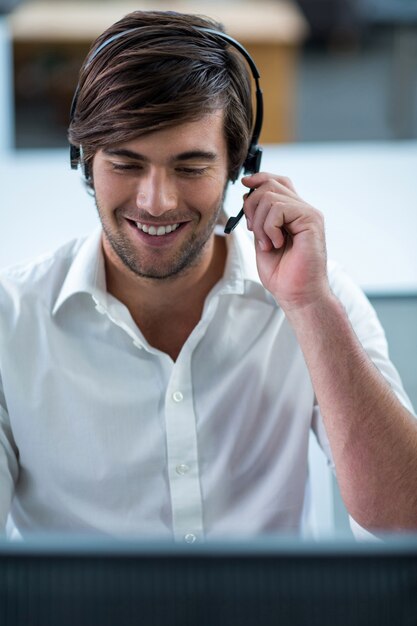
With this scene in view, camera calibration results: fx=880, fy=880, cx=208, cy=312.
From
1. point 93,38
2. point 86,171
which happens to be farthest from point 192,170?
point 93,38

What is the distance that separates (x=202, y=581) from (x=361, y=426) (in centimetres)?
69

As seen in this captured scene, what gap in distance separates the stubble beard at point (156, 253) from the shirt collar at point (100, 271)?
0.16ft

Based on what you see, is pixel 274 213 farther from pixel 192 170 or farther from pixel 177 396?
pixel 177 396

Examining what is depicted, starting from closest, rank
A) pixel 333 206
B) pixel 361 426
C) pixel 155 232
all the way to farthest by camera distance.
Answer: pixel 361 426 → pixel 155 232 → pixel 333 206

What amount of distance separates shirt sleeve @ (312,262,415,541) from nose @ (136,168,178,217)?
0.93 ft

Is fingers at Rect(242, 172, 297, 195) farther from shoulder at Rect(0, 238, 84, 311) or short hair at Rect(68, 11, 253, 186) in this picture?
shoulder at Rect(0, 238, 84, 311)

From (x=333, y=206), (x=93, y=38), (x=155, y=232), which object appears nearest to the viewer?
(x=155, y=232)

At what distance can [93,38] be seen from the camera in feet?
22.4

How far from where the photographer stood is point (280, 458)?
48.3 inches

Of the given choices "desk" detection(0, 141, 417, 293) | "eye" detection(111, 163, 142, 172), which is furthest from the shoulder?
"desk" detection(0, 141, 417, 293)

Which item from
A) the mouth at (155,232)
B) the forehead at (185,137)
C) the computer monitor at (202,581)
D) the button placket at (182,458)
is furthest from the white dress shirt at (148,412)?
the computer monitor at (202,581)

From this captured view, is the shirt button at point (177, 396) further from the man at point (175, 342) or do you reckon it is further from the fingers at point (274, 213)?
the fingers at point (274, 213)

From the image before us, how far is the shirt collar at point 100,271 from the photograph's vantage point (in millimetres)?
1216

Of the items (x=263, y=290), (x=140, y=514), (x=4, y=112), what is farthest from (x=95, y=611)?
(x=4, y=112)
